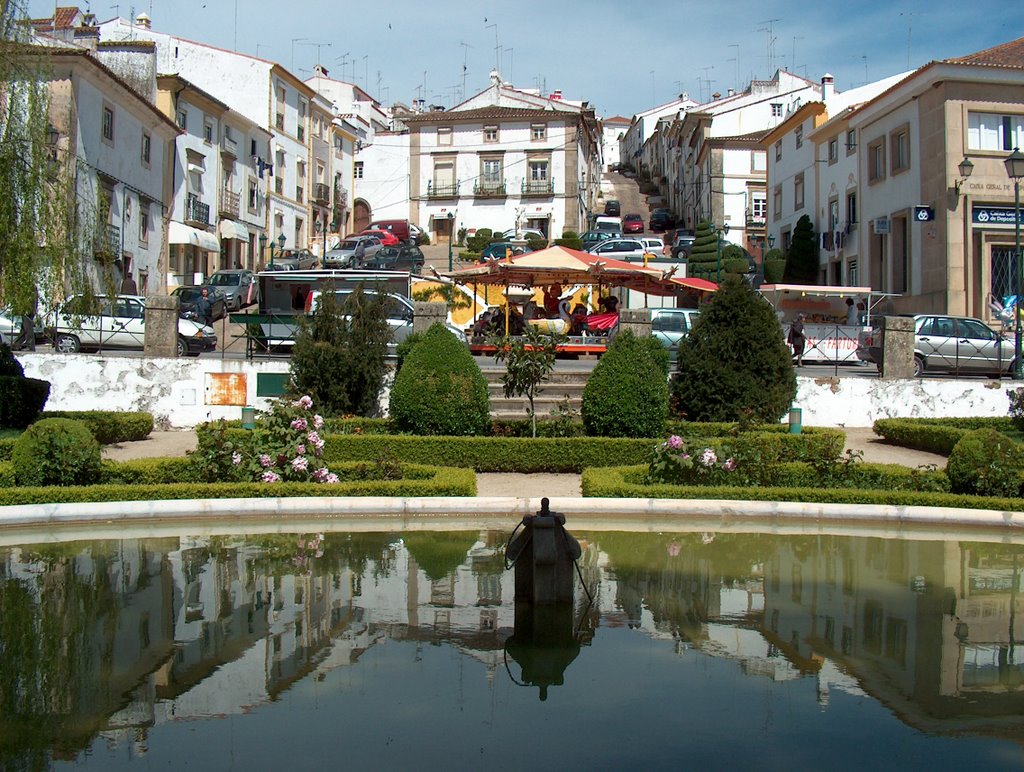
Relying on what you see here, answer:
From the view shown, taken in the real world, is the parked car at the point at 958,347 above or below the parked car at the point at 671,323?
below

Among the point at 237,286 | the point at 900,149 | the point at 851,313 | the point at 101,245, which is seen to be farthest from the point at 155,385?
→ the point at 900,149

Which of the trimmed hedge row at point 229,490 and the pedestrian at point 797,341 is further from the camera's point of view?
the pedestrian at point 797,341

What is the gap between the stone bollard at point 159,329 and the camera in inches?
770

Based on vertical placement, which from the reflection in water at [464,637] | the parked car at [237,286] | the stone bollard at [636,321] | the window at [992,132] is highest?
the window at [992,132]

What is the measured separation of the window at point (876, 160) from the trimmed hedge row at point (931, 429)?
21.4 m

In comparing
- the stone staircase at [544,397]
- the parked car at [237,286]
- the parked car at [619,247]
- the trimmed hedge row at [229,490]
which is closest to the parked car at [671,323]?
the stone staircase at [544,397]

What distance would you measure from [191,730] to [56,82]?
30.8 m

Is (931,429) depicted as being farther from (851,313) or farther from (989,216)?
(989,216)

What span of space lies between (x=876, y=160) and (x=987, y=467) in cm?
2869

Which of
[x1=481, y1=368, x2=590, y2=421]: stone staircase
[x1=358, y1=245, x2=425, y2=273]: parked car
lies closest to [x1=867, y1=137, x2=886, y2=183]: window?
[x1=358, y1=245, x2=425, y2=273]: parked car

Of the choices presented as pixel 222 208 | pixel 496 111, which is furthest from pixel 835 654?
pixel 496 111

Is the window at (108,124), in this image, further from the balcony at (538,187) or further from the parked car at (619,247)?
the balcony at (538,187)

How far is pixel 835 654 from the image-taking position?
707 centimetres

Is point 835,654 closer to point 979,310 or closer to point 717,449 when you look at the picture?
point 717,449
